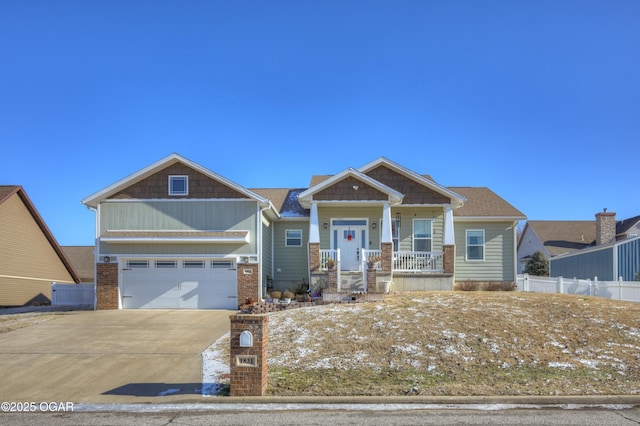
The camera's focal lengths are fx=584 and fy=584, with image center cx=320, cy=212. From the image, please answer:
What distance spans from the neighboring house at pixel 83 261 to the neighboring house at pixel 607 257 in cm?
3276

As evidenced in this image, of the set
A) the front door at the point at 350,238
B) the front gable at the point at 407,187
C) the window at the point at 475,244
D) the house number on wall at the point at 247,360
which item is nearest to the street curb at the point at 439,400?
the house number on wall at the point at 247,360

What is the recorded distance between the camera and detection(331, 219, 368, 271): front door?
83.1 ft

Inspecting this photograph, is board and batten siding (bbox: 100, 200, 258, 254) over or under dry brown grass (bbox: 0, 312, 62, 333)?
over

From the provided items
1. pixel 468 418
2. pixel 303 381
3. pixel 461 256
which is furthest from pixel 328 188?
pixel 468 418

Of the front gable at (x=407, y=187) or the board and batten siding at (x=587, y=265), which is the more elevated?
the front gable at (x=407, y=187)

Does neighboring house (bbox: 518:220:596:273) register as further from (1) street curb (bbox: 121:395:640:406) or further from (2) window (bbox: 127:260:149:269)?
(1) street curb (bbox: 121:395:640:406)

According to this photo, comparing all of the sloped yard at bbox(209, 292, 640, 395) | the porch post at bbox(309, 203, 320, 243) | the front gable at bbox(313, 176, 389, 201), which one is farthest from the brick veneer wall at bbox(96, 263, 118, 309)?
the front gable at bbox(313, 176, 389, 201)

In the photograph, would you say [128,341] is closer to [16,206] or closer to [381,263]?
[381,263]

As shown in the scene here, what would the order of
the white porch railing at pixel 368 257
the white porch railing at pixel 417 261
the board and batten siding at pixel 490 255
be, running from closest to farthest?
1. the white porch railing at pixel 368 257
2. the white porch railing at pixel 417 261
3. the board and batten siding at pixel 490 255

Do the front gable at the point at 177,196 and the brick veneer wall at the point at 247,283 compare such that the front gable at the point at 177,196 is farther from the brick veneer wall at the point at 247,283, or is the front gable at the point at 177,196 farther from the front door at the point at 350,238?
the front door at the point at 350,238

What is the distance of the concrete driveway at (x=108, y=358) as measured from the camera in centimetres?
1103

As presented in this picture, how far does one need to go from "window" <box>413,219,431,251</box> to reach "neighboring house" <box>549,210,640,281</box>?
451 inches

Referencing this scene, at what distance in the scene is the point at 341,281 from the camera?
23078 millimetres

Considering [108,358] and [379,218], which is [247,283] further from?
[108,358]
